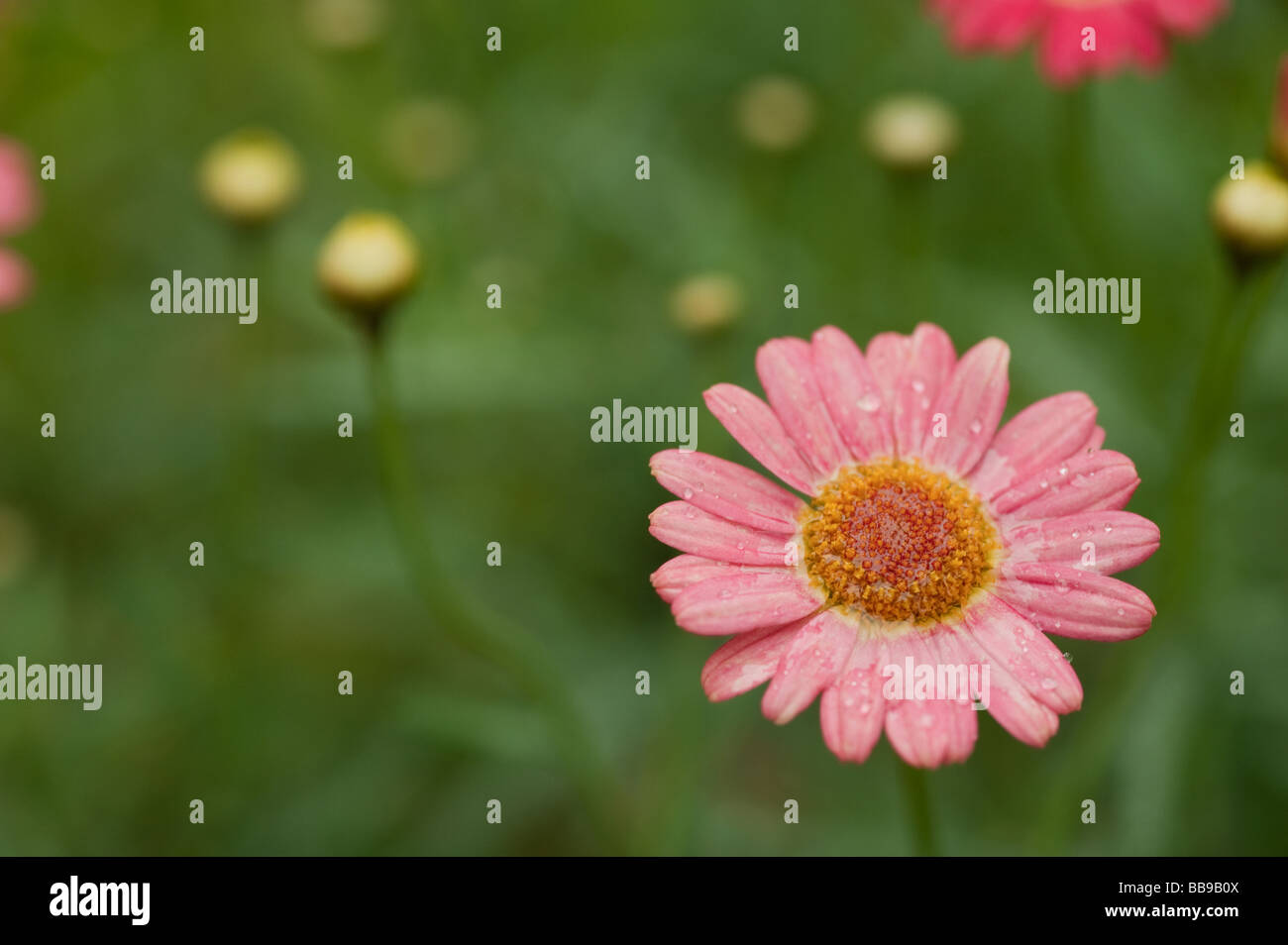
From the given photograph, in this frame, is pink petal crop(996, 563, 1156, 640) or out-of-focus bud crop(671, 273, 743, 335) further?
out-of-focus bud crop(671, 273, 743, 335)

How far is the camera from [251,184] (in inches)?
117

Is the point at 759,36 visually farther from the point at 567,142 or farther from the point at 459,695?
the point at 459,695

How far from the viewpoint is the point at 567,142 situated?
4.09 meters

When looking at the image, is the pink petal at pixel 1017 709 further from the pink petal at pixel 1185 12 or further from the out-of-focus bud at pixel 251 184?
the out-of-focus bud at pixel 251 184

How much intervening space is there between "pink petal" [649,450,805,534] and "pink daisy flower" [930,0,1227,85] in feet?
5.13

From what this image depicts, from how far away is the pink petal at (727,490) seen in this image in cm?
182

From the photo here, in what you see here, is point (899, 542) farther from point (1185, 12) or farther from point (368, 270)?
point (1185, 12)

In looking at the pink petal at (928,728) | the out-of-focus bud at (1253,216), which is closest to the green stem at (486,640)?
the pink petal at (928,728)

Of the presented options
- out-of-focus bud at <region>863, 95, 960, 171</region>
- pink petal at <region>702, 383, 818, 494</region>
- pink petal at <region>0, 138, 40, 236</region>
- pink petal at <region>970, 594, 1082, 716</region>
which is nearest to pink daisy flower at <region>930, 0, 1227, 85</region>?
out-of-focus bud at <region>863, 95, 960, 171</region>

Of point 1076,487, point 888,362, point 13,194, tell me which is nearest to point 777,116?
point 888,362

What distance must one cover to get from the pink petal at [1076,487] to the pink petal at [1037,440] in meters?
0.02

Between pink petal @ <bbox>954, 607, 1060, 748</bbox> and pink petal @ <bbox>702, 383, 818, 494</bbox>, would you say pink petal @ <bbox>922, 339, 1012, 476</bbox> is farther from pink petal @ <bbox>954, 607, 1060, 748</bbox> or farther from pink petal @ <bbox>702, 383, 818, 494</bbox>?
pink petal @ <bbox>954, 607, 1060, 748</bbox>

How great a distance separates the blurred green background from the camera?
10.4 feet

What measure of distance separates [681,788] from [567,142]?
2.32m
